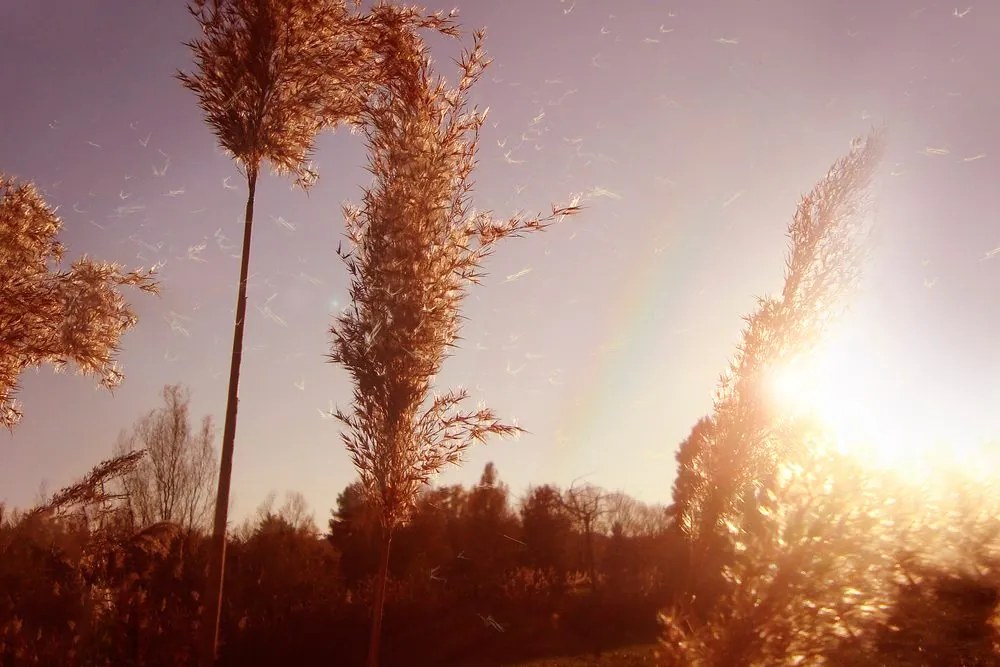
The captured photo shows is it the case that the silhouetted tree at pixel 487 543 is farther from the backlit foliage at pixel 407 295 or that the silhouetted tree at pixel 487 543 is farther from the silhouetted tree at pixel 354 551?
the backlit foliage at pixel 407 295

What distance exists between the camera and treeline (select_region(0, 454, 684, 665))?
9.60 metres

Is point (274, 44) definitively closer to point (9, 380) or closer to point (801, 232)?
point (9, 380)

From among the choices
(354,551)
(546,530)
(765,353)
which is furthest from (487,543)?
(765,353)

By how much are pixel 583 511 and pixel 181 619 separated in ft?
61.2

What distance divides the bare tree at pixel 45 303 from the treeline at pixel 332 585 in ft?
5.62

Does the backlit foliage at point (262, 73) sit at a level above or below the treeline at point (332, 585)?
above

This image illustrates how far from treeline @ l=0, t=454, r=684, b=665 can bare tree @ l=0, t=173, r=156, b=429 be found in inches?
67.5

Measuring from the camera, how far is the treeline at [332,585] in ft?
31.5

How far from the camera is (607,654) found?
60.4 feet

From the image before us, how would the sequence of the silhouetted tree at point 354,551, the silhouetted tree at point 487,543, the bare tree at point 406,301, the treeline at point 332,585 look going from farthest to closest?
1. the silhouetted tree at point 354,551
2. the silhouetted tree at point 487,543
3. the treeline at point 332,585
4. the bare tree at point 406,301

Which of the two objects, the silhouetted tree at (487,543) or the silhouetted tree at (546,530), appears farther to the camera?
the silhouetted tree at (546,530)

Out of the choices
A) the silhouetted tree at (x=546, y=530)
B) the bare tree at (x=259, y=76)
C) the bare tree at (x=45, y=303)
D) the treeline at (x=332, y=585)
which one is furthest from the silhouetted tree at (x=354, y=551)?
the bare tree at (x=259, y=76)

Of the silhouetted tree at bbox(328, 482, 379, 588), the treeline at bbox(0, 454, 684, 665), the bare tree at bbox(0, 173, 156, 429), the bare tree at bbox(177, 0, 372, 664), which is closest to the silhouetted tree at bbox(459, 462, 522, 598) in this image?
the treeline at bbox(0, 454, 684, 665)

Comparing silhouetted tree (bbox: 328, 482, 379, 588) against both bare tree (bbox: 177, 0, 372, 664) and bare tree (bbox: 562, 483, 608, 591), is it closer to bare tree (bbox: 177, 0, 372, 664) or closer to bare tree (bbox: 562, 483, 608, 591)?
bare tree (bbox: 562, 483, 608, 591)
